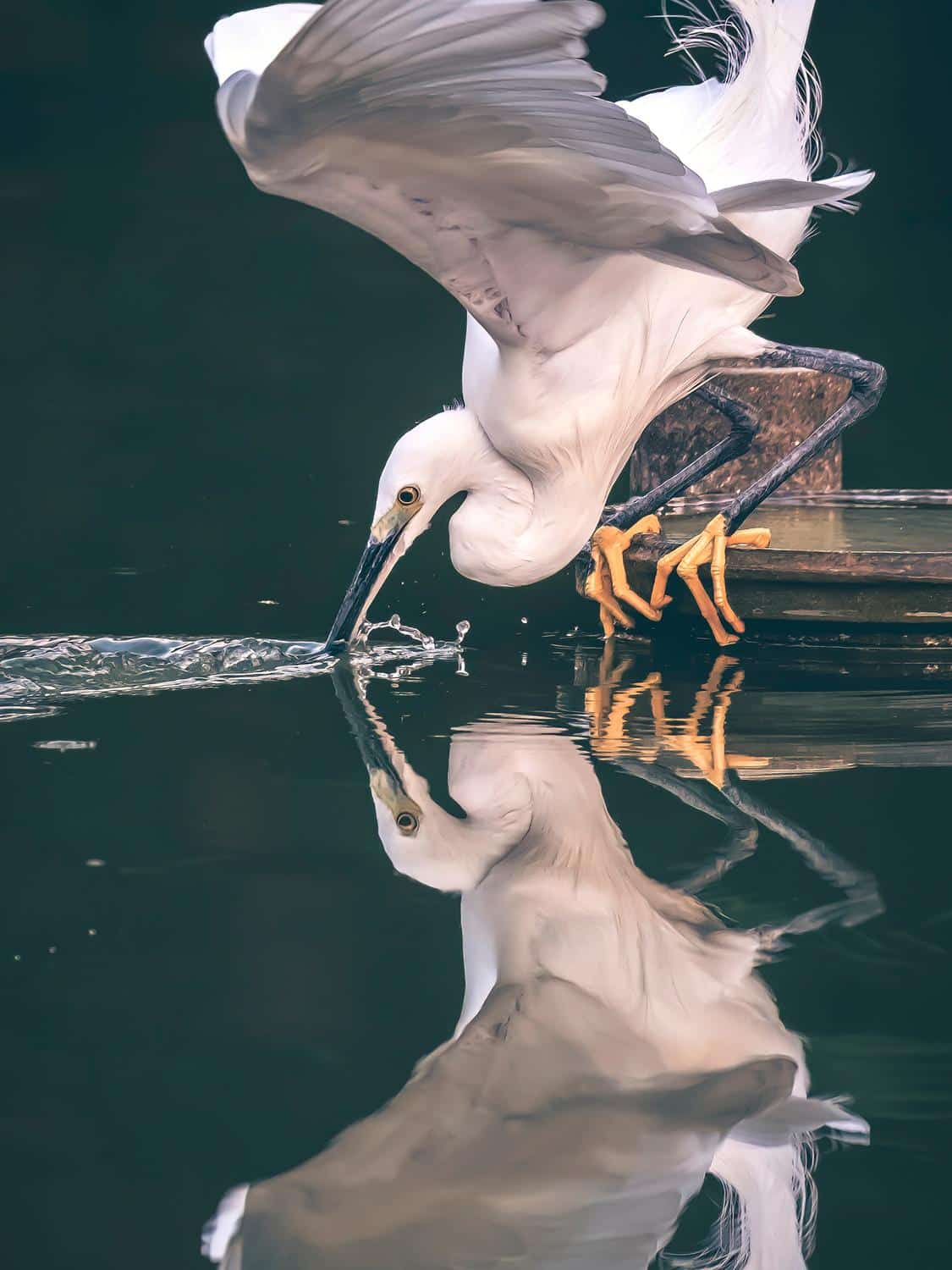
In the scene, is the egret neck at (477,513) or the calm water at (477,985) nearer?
the calm water at (477,985)

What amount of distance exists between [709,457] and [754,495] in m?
0.27

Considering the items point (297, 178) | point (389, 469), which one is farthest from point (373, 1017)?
point (389, 469)

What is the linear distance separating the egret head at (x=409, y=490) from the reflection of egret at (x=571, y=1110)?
139cm

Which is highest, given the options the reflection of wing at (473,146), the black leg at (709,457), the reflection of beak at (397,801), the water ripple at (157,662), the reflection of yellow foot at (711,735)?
the reflection of wing at (473,146)

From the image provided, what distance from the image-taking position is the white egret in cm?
237

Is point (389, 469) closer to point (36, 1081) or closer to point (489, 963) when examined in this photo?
point (489, 963)

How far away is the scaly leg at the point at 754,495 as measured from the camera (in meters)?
3.39

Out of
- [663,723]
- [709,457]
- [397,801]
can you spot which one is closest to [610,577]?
[709,457]

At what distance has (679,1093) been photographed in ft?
4.60

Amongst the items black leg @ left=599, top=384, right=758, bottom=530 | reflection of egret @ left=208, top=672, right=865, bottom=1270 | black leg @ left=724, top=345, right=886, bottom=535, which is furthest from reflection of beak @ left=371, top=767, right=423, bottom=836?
black leg @ left=599, top=384, right=758, bottom=530

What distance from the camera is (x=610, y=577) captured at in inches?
145

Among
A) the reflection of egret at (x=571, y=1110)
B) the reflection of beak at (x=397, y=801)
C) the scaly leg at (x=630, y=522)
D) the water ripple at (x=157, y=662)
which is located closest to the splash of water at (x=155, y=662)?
the water ripple at (x=157, y=662)

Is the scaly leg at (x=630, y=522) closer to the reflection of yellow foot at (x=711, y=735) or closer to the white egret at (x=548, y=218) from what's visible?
the white egret at (x=548, y=218)

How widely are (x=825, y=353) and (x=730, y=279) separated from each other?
0.41 m
